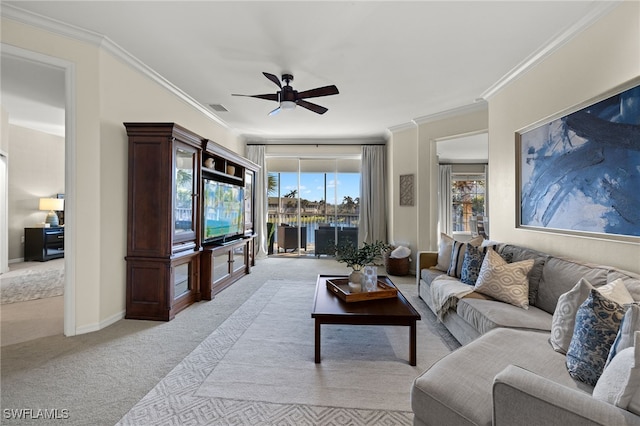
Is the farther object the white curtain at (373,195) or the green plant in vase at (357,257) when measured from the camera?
the white curtain at (373,195)

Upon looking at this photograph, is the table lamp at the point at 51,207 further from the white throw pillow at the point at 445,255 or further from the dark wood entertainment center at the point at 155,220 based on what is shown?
the white throw pillow at the point at 445,255

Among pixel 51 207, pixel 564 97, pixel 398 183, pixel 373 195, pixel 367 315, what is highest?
pixel 564 97

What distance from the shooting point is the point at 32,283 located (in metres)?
4.29

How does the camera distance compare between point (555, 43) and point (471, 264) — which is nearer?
point (555, 43)

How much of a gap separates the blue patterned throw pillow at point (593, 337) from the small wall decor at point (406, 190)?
13.3ft

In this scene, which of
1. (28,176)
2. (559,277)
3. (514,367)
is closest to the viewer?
(514,367)

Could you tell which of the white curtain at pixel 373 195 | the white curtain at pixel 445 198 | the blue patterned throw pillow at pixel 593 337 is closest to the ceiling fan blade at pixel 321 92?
the blue patterned throw pillow at pixel 593 337

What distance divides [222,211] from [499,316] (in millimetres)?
3655

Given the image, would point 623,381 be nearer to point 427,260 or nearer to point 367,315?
point 367,315

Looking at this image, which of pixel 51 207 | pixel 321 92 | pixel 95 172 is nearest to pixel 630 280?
pixel 321 92

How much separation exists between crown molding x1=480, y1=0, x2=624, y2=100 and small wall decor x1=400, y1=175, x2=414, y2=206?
2035mm

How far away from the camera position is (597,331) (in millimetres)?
1310

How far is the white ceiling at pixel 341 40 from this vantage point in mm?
2260

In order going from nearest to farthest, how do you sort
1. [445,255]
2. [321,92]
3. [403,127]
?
[321,92]
[445,255]
[403,127]
